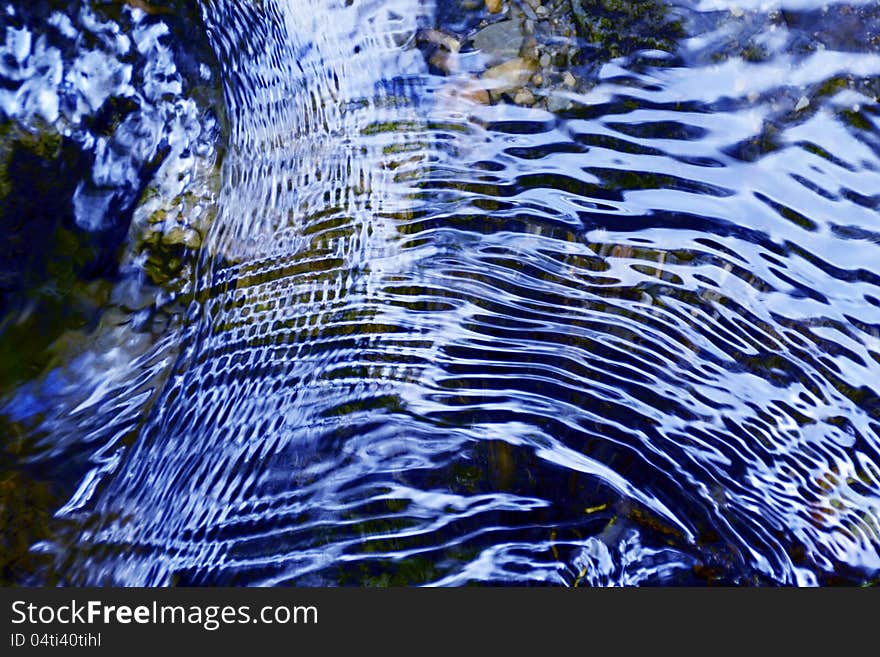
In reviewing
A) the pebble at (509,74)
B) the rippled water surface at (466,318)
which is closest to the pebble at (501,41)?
the pebble at (509,74)

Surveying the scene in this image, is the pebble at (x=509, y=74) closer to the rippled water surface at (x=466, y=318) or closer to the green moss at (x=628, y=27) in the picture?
the rippled water surface at (x=466, y=318)

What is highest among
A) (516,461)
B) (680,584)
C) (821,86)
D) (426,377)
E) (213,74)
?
(213,74)

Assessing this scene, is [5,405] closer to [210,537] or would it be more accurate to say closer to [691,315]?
[210,537]

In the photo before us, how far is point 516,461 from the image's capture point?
1593mm

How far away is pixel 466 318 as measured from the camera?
5.36 ft

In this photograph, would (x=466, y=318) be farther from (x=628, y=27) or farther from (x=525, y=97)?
(x=628, y=27)

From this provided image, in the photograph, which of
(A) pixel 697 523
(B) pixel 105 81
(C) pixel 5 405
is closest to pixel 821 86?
(A) pixel 697 523

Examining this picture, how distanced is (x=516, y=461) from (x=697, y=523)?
1.54ft

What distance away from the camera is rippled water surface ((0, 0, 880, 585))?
5.08ft

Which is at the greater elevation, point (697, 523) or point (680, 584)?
point (697, 523)

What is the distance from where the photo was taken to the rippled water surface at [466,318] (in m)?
1.55

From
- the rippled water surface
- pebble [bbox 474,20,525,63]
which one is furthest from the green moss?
pebble [bbox 474,20,525,63]

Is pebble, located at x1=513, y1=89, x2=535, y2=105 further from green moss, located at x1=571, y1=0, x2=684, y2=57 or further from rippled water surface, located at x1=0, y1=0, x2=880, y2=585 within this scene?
green moss, located at x1=571, y1=0, x2=684, y2=57

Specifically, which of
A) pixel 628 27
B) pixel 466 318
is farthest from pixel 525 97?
pixel 466 318
